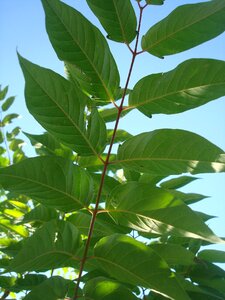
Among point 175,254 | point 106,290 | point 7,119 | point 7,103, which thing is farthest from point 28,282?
point 7,103

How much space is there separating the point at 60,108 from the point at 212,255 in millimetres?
1054

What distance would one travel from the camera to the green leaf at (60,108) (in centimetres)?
120

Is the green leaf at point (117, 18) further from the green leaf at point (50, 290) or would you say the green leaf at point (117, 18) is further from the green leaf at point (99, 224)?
the green leaf at point (50, 290)

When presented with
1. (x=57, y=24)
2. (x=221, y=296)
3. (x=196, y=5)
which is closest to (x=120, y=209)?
(x=221, y=296)

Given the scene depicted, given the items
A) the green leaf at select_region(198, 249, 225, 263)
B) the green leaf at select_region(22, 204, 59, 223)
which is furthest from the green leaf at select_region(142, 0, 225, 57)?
the green leaf at select_region(198, 249, 225, 263)

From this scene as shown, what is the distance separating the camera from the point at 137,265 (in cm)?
112

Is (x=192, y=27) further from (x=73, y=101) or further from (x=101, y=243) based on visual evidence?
(x=101, y=243)

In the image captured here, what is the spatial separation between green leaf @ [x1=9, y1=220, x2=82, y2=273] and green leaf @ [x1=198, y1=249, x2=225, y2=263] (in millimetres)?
756

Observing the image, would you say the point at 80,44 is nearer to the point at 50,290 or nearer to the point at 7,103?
the point at 50,290

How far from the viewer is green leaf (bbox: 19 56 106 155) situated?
1.20m

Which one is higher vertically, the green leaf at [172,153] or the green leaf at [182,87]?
the green leaf at [182,87]

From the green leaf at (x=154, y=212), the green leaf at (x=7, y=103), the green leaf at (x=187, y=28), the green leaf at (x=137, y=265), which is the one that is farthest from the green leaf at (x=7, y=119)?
the green leaf at (x=137, y=265)

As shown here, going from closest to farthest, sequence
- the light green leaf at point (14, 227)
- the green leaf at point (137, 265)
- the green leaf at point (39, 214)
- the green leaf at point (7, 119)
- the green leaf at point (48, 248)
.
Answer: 1. the green leaf at point (137, 265)
2. the green leaf at point (48, 248)
3. the green leaf at point (39, 214)
4. the light green leaf at point (14, 227)
5. the green leaf at point (7, 119)

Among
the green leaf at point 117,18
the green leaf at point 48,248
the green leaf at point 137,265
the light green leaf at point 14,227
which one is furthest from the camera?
the light green leaf at point 14,227
